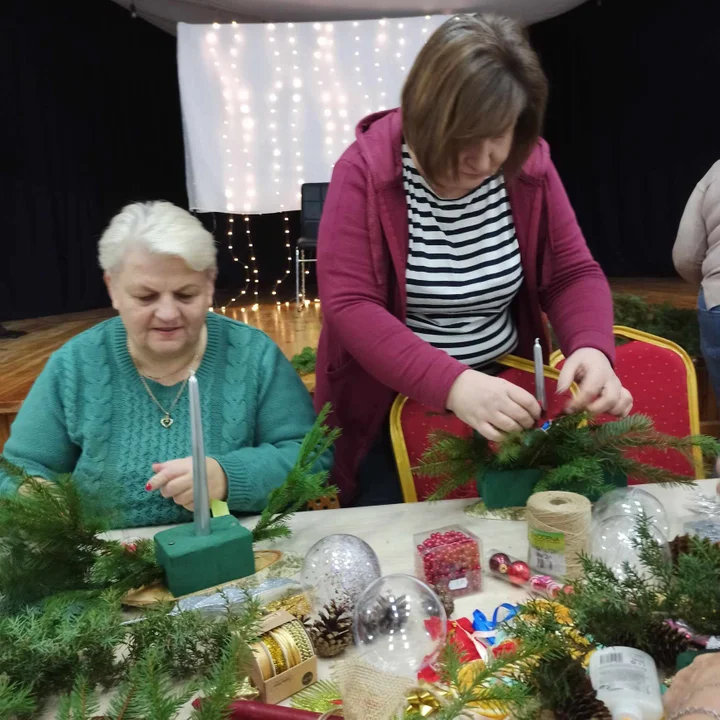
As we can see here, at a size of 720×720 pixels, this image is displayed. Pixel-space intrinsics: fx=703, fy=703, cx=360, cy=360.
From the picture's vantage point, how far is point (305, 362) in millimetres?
3039

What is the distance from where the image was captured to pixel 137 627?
705 millimetres

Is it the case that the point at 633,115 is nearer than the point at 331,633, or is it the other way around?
the point at 331,633

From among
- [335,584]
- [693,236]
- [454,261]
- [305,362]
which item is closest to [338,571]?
[335,584]

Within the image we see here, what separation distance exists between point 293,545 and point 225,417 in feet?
1.22

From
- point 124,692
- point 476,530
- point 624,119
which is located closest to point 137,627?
point 124,692

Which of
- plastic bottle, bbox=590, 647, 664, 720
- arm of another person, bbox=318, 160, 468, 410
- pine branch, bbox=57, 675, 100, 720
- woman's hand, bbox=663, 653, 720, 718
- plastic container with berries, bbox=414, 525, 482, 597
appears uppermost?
arm of another person, bbox=318, 160, 468, 410

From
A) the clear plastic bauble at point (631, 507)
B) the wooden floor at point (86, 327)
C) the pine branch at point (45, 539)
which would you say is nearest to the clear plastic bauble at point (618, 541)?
→ the clear plastic bauble at point (631, 507)

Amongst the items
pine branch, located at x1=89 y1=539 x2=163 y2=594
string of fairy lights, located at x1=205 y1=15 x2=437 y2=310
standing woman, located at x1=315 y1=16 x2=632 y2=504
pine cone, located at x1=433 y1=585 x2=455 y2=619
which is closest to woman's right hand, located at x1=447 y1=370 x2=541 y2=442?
standing woman, located at x1=315 y1=16 x2=632 y2=504

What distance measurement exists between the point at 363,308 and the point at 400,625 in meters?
0.60

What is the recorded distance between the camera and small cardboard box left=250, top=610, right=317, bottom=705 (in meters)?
0.66

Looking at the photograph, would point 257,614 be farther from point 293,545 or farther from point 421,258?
point 421,258

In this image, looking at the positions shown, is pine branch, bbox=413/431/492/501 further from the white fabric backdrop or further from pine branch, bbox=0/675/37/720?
the white fabric backdrop

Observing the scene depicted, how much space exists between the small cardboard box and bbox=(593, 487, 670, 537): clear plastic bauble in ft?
1.33

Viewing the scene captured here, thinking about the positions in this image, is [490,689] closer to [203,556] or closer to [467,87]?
[203,556]
